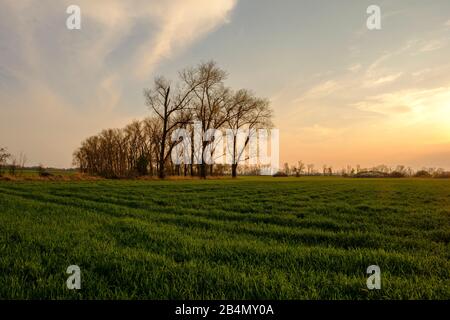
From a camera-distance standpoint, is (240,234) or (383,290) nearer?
(383,290)

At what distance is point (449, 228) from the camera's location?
7660mm

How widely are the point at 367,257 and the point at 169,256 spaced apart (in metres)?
3.22

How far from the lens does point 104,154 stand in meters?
83.4

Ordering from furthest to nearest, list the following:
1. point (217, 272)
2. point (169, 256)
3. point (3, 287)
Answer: point (169, 256) < point (217, 272) < point (3, 287)

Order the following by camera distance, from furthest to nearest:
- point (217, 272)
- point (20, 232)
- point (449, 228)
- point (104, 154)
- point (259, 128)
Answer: point (104, 154)
point (259, 128)
point (449, 228)
point (20, 232)
point (217, 272)

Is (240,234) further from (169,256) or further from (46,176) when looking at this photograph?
(46,176)

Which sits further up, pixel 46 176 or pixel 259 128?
pixel 259 128

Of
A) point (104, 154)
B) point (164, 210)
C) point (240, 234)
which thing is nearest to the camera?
point (240, 234)

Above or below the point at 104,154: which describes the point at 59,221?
below

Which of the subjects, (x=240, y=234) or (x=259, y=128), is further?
(x=259, y=128)

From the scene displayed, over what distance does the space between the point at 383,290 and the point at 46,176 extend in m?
41.8

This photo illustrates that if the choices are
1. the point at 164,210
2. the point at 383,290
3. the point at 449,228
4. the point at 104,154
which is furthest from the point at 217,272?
the point at 104,154
